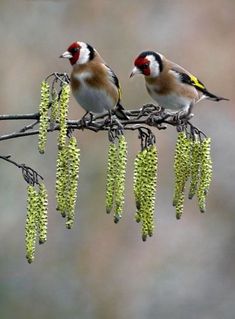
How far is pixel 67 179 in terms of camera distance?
1.98m

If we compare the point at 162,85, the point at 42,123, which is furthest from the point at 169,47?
the point at 42,123

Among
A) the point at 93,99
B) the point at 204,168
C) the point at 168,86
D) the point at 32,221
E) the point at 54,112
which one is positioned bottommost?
the point at 32,221

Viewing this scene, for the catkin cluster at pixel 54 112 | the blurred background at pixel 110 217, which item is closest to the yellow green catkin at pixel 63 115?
the catkin cluster at pixel 54 112

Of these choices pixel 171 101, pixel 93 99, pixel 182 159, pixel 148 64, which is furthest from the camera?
pixel 171 101

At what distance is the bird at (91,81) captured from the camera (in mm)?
2607

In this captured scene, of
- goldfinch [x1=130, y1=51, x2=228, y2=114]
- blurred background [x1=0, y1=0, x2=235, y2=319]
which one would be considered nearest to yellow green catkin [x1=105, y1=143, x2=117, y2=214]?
goldfinch [x1=130, y1=51, x2=228, y2=114]

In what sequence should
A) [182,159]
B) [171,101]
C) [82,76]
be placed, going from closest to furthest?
[182,159] < [82,76] < [171,101]

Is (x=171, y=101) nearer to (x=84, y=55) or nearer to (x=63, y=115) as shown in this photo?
(x=84, y=55)

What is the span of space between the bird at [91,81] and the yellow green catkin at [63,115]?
0.59m

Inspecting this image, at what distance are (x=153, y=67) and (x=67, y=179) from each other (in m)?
1.09

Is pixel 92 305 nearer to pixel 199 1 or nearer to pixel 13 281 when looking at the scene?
pixel 13 281

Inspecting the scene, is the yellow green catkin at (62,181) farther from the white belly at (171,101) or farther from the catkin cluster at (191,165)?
the white belly at (171,101)

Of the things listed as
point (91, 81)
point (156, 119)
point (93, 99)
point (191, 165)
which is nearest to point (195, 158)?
point (191, 165)

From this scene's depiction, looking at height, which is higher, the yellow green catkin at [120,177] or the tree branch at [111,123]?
the tree branch at [111,123]
